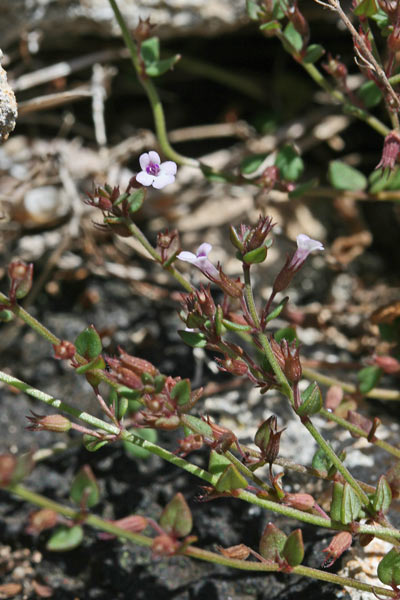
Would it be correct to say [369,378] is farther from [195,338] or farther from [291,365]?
[195,338]

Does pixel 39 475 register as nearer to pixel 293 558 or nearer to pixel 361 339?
pixel 293 558

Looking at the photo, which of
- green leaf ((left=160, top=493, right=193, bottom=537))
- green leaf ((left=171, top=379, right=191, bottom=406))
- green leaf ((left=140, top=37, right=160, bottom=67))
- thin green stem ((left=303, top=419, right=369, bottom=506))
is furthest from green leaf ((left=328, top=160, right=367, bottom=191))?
green leaf ((left=160, top=493, right=193, bottom=537))

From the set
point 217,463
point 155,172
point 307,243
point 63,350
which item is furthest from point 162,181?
point 217,463

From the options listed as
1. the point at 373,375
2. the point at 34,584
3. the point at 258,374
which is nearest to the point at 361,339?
the point at 373,375

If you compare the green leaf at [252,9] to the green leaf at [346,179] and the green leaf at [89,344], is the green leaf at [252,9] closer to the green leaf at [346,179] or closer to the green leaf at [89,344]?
the green leaf at [346,179]

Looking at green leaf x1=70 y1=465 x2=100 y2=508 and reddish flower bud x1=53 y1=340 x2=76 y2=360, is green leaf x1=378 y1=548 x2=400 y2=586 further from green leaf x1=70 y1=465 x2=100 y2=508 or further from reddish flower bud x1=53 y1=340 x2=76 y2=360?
reddish flower bud x1=53 y1=340 x2=76 y2=360

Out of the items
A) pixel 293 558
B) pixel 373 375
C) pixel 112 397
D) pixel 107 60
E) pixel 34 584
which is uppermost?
pixel 107 60
